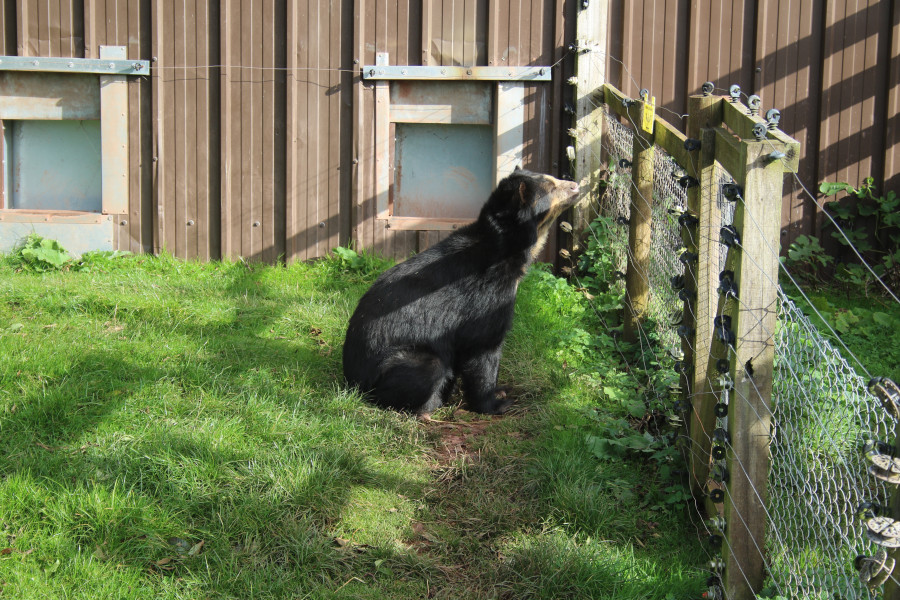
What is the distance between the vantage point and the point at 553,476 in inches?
166

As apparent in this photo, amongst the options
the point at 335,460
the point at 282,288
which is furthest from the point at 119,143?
the point at 335,460

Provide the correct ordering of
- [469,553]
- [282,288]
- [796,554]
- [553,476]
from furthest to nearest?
1. [282,288]
2. [553,476]
3. [469,553]
4. [796,554]

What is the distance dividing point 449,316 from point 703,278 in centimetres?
200

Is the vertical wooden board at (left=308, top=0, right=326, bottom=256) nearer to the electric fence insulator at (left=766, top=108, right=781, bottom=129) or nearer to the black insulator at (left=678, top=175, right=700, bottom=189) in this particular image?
the black insulator at (left=678, top=175, right=700, bottom=189)

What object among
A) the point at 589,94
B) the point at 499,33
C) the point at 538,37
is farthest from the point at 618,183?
the point at 499,33

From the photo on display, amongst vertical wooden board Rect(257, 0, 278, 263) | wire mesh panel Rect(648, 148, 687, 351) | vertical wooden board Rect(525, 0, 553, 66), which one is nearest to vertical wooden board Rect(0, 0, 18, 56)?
vertical wooden board Rect(257, 0, 278, 263)

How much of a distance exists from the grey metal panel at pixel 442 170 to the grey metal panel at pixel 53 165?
128 inches

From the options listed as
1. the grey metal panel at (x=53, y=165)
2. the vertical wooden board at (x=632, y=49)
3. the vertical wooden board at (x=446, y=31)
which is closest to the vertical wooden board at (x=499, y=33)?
the vertical wooden board at (x=446, y=31)

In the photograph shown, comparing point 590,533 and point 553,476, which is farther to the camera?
point 553,476

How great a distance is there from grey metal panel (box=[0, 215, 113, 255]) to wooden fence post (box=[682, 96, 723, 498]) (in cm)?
633

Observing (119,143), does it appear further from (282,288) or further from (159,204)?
(282,288)

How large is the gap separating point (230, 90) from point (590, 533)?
5.93 metres

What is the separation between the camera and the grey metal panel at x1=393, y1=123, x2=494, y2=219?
Answer: 8.13 meters

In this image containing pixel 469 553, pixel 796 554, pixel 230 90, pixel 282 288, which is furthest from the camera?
pixel 230 90
